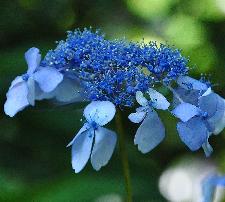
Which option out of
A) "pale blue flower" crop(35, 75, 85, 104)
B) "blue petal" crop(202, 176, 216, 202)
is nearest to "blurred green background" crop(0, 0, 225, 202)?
"pale blue flower" crop(35, 75, 85, 104)

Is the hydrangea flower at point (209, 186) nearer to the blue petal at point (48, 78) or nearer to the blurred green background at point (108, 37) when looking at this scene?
the blue petal at point (48, 78)

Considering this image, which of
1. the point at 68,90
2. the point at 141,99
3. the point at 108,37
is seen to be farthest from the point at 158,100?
the point at 108,37

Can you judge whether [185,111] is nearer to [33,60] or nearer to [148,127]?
[148,127]

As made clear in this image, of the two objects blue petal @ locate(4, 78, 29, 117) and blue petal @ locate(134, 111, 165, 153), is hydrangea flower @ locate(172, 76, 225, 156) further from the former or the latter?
blue petal @ locate(4, 78, 29, 117)

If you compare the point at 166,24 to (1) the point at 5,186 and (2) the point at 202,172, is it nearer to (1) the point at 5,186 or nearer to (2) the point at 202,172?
(2) the point at 202,172

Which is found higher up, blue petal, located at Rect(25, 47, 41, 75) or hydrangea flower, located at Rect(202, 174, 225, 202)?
blue petal, located at Rect(25, 47, 41, 75)

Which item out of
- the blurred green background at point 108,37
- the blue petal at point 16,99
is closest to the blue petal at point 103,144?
the blue petal at point 16,99
